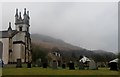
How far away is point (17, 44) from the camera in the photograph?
186ft

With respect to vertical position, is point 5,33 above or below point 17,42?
above

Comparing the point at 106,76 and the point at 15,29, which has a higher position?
the point at 15,29

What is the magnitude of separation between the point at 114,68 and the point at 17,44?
3549 centimetres

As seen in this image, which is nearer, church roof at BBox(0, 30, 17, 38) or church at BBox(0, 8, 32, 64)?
church at BBox(0, 8, 32, 64)

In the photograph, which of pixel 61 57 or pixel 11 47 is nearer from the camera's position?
pixel 61 57

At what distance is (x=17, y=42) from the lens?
186 feet

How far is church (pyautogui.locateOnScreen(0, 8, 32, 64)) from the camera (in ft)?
178

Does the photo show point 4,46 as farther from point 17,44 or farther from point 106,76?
point 106,76


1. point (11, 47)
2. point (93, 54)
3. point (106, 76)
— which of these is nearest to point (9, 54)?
point (11, 47)

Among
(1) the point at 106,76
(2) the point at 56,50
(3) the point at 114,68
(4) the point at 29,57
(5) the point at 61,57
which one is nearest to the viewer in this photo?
(1) the point at 106,76

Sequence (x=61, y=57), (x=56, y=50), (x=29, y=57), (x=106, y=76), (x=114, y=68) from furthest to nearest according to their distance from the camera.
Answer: (x=29, y=57)
(x=56, y=50)
(x=61, y=57)
(x=114, y=68)
(x=106, y=76)

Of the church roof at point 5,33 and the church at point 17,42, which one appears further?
the church roof at point 5,33

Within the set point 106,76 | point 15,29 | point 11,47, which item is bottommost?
point 106,76

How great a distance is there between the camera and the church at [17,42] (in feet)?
178
